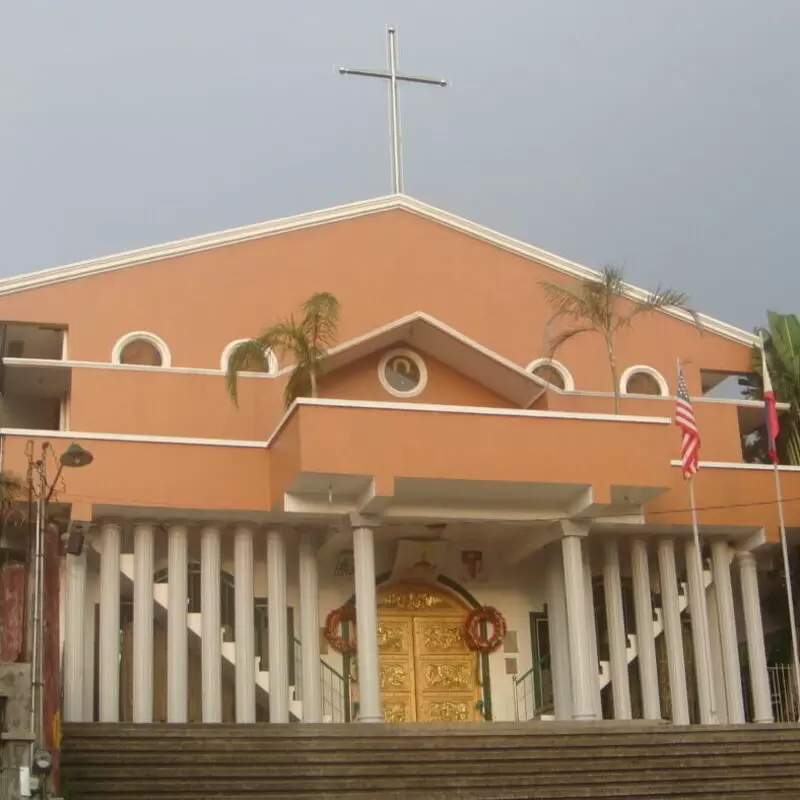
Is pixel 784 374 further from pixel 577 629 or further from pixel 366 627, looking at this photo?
pixel 366 627

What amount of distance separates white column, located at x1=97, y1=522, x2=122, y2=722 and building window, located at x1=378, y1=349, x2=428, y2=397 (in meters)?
5.10

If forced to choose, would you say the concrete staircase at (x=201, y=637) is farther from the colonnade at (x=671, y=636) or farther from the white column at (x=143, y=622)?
the colonnade at (x=671, y=636)

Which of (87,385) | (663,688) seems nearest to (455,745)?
(663,688)

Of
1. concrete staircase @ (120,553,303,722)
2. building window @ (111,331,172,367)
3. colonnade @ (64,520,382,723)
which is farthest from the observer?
building window @ (111,331,172,367)

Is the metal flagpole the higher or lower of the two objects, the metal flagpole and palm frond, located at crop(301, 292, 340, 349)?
the lower

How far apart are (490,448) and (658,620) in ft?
17.0

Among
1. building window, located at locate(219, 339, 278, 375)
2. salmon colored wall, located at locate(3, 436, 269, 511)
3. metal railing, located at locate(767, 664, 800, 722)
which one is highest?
building window, located at locate(219, 339, 278, 375)

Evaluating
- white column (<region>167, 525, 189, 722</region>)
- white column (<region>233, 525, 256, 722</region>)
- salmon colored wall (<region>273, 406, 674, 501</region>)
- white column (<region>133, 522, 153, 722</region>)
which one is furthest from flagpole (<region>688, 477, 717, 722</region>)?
white column (<region>133, 522, 153, 722</region>)

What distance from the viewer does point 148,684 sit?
69.9ft

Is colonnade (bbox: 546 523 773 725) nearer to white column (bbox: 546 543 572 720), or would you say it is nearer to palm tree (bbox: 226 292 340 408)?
white column (bbox: 546 543 572 720)

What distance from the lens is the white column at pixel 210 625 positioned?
21531 mm

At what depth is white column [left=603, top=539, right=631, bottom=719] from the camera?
23.6 m

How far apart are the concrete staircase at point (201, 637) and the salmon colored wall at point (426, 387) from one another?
4119 millimetres

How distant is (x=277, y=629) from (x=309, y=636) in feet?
1.76
